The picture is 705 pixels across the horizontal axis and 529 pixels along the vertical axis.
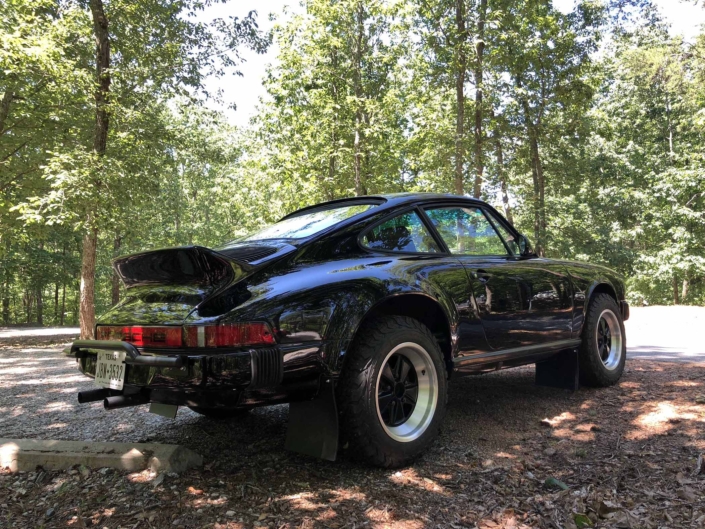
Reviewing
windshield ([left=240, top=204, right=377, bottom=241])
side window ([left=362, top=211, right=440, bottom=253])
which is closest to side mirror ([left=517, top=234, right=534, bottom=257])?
side window ([left=362, top=211, right=440, bottom=253])

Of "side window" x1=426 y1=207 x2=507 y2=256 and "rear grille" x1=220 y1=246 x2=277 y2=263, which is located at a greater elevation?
"side window" x1=426 y1=207 x2=507 y2=256

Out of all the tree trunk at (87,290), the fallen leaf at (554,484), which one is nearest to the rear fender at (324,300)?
the fallen leaf at (554,484)

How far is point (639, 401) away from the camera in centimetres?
393

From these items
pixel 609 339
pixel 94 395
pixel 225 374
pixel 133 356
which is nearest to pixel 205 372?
pixel 225 374

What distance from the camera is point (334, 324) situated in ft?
8.21

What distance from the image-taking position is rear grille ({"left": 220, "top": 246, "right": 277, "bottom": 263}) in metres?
2.70

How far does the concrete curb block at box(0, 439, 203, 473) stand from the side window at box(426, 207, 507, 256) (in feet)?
7.13

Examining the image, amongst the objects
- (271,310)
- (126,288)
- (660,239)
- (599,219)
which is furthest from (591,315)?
(660,239)

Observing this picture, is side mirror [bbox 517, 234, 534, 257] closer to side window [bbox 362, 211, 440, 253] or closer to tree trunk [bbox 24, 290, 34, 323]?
side window [bbox 362, 211, 440, 253]

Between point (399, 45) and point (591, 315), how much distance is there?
12.5 m

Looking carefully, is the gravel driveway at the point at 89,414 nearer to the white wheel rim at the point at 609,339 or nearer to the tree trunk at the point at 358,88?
the white wheel rim at the point at 609,339

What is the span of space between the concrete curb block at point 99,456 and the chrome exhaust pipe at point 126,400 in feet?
0.98

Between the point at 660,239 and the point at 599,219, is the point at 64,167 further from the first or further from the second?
the point at 660,239

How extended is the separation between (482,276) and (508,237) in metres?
0.85
